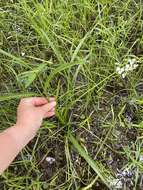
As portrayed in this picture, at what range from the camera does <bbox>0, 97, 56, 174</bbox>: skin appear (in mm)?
1574

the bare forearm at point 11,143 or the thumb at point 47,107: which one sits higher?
the thumb at point 47,107

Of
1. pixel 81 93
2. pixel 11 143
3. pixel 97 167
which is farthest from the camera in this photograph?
pixel 81 93

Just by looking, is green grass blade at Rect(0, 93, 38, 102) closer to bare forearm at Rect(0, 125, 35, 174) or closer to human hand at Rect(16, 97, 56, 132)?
human hand at Rect(16, 97, 56, 132)

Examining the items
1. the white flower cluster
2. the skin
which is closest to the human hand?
the skin

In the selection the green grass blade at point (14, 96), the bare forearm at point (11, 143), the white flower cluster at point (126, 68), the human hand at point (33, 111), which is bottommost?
the bare forearm at point (11, 143)

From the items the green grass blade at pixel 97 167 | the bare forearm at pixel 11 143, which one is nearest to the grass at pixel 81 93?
the green grass blade at pixel 97 167

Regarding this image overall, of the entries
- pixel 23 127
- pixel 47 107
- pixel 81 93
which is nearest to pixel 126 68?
pixel 81 93

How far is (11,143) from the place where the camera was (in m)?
1.59

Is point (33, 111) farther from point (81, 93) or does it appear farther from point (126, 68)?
point (126, 68)

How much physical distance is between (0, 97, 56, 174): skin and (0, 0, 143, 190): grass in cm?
5

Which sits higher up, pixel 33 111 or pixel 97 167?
pixel 33 111

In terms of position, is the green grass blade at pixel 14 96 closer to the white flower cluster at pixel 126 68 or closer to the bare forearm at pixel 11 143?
the bare forearm at pixel 11 143

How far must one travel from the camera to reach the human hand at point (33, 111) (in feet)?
5.38

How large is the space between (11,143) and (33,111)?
0.15 m
